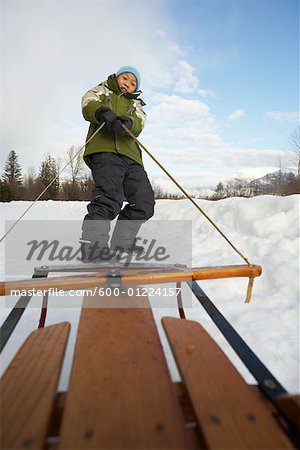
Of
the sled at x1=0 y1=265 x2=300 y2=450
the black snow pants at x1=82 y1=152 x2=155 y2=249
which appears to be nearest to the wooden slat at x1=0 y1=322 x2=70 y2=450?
the sled at x1=0 y1=265 x2=300 y2=450

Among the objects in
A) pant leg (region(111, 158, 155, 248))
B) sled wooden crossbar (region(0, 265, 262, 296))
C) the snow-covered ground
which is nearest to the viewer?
sled wooden crossbar (region(0, 265, 262, 296))

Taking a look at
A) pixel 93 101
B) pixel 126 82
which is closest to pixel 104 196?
pixel 93 101

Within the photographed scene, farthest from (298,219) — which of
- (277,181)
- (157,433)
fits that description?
(277,181)

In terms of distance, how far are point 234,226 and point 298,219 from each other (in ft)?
3.43

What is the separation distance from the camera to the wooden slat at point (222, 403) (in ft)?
2.23

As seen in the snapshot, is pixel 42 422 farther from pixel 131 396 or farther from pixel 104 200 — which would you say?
pixel 104 200

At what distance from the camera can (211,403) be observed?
79 centimetres

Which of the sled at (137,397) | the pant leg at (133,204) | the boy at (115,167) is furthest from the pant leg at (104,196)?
the sled at (137,397)

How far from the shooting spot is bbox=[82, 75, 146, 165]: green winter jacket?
275 cm

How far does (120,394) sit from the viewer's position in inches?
31.4

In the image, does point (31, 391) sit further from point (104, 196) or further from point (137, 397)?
point (104, 196)

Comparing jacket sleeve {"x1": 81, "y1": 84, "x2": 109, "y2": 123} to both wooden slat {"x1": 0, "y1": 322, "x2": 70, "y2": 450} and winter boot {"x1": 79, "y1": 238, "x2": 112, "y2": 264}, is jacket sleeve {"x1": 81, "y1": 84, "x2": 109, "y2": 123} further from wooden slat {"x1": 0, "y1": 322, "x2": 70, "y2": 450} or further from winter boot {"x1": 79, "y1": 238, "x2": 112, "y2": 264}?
wooden slat {"x1": 0, "y1": 322, "x2": 70, "y2": 450}

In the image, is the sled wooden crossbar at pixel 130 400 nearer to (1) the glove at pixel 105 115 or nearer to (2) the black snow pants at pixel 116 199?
(2) the black snow pants at pixel 116 199

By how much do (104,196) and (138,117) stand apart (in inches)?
37.3
